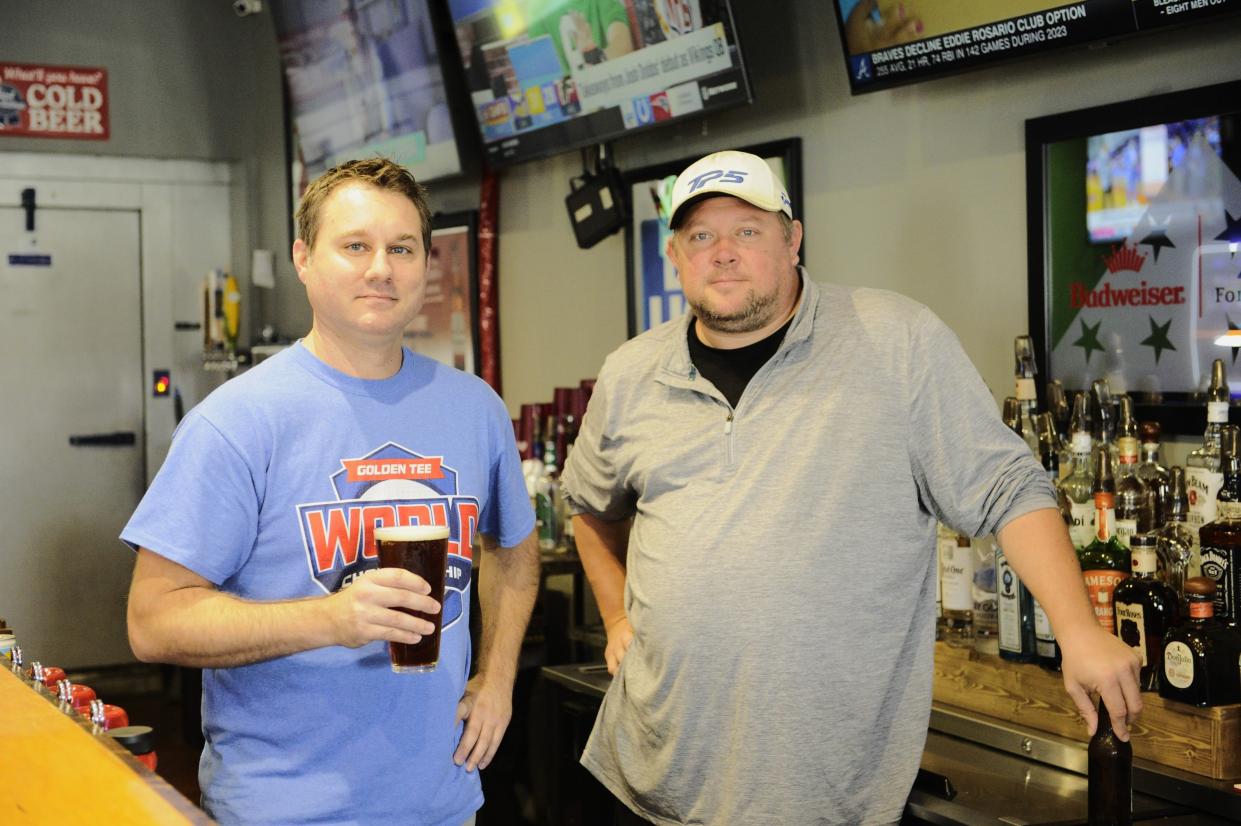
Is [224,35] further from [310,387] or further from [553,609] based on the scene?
[310,387]

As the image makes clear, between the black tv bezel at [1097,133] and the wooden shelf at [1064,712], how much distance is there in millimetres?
597

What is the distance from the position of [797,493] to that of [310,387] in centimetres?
77

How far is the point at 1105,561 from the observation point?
2.34 meters

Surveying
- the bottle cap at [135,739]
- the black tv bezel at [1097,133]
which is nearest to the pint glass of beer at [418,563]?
the bottle cap at [135,739]

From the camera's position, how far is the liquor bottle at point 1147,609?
217 cm

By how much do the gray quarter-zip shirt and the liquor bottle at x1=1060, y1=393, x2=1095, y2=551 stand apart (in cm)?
42

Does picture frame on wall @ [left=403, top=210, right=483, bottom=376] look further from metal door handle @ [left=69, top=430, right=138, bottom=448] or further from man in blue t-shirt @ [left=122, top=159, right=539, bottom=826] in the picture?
man in blue t-shirt @ [left=122, top=159, right=539, bottom=826]

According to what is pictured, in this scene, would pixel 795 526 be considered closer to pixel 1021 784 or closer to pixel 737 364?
pixel 737 364

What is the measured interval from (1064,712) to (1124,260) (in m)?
0.93

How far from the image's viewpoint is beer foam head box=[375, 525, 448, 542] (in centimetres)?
154

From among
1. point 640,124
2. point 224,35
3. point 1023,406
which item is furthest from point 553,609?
point 224,35

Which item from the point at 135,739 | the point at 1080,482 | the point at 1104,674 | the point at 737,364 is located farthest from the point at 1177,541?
the point at 135,739

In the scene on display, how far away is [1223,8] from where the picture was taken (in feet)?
7.79

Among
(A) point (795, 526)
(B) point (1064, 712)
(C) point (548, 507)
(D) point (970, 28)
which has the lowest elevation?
(B) point (1064, 712)
